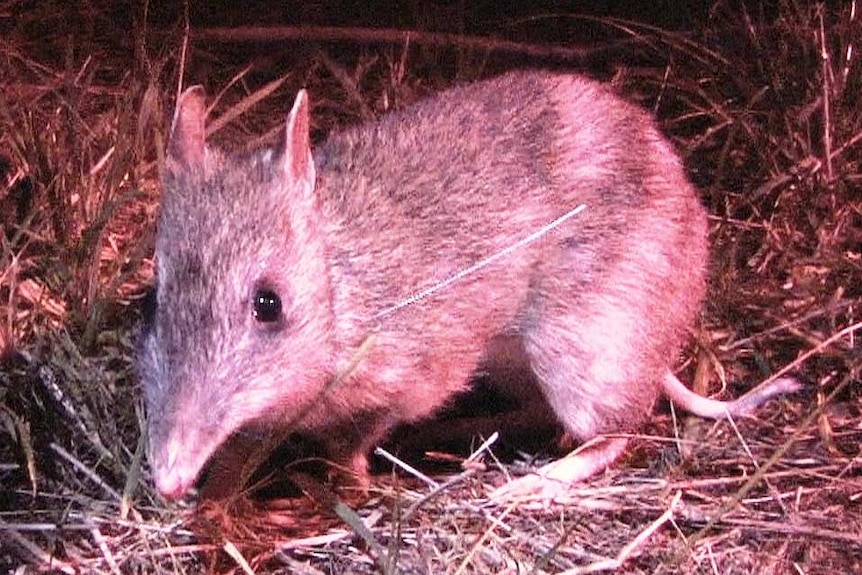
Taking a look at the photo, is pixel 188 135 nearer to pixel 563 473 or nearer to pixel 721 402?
pixel 563 473

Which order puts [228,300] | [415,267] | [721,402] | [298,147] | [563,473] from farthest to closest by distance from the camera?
[721,402] < [563,473] < [415,267] < [298,147] < [228,300]

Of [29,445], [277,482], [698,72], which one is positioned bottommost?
[277,482]

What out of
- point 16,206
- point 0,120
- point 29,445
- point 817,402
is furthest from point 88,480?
point 817,402

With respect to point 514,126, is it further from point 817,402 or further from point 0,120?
point 0,120

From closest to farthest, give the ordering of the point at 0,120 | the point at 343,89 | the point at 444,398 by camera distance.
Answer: the point at 444,398 < the point at 0,120 < the point at 343,89

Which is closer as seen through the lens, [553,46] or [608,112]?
[608,112]

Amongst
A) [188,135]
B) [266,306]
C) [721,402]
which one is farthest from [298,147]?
[721,402]
